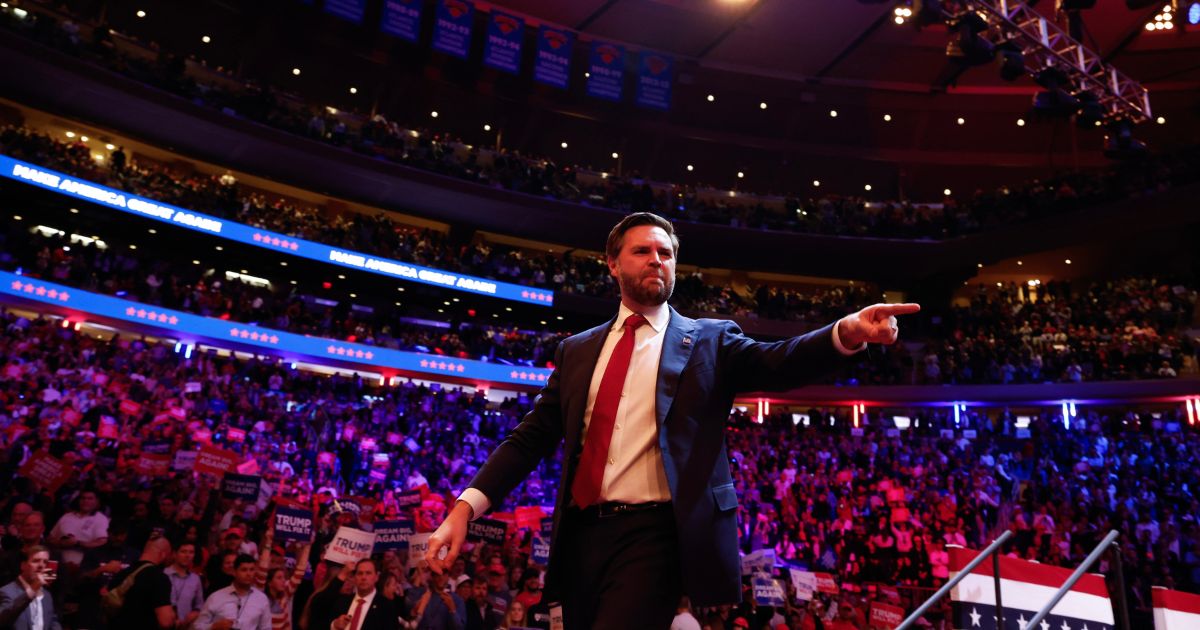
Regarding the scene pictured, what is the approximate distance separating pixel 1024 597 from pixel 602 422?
2.39 meters

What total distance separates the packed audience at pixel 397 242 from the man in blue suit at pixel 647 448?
17111 millimetres

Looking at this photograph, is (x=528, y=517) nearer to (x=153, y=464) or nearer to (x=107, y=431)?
(x=153, y=464)

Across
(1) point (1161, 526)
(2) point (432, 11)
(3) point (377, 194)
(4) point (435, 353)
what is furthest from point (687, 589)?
(2) point (432, 11)

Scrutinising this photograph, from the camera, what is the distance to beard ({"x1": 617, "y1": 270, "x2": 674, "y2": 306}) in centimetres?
202

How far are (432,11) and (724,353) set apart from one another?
79.5ft

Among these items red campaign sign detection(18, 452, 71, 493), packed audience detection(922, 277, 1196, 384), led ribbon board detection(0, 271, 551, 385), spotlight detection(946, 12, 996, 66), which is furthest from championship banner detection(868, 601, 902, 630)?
led ribbon board detection(0, 271, 551, 385)

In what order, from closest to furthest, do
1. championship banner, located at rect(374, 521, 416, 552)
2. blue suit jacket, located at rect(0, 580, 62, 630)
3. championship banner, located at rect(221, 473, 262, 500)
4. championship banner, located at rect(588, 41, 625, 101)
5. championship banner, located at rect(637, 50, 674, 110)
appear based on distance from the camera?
blue suit jacket, located at rect(0, 580, 62, 630) < championship banner, located at rect(374, 521, 416, 552) < championship banner, located at rect(221, 473, 262, 500) < championship banner, located at rect(588, 41, 625, 101) < championship banner, located at rect(637, 50, 674, 110)

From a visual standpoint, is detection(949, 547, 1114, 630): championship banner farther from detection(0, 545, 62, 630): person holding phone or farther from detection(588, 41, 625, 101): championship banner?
detection(588, 41, 625, 101): championship banner

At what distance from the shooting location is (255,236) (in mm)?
19172

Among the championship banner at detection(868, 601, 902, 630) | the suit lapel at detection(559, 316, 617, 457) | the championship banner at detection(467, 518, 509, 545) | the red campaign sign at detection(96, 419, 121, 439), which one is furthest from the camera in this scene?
the red campaign sign at detection(96, 419, 121, 439)

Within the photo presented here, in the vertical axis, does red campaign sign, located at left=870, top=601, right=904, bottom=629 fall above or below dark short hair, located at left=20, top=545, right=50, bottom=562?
below

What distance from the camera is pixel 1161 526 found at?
11.7 m

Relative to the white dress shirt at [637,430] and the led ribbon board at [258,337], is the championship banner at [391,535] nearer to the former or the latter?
the white dress shirt at [637,430]

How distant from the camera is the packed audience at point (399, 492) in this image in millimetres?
6086
